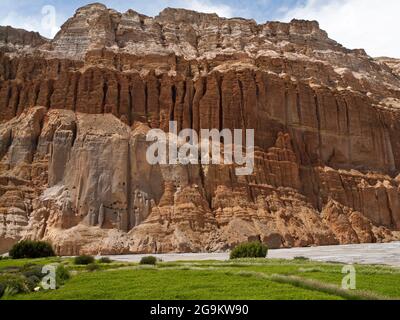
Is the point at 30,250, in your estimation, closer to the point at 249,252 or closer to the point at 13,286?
the point at 249,252

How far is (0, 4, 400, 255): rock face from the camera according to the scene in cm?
6831

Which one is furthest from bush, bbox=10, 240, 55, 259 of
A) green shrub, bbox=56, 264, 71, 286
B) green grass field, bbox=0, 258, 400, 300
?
green grass field, bbox=0, 258, 400, 300

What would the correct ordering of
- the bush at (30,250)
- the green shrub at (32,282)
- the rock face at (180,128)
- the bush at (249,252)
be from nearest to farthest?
the green shrub at (32,282)
the bush at (249,252)
the bush at (30,250)
the rock face at (180,128)

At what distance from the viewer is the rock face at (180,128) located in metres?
68.3

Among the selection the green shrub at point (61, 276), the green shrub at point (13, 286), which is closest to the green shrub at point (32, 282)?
the green shrub at point (13, 286)

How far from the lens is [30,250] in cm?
5259

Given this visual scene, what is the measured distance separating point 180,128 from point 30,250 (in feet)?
105

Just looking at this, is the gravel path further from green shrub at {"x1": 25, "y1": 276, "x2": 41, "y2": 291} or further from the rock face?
green shrub at {"x1": 25, "y1": 276, "x2": 41, "y2": 291}

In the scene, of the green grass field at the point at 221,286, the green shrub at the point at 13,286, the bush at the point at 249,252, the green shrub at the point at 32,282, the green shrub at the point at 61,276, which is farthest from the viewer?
the bush at the point at 249,252

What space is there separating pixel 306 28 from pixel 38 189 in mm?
62507

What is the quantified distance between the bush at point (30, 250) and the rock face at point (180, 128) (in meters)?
8.69

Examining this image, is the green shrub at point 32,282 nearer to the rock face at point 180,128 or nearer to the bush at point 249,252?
the bush at point 249,252

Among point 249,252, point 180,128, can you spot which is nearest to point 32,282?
point 249,252
